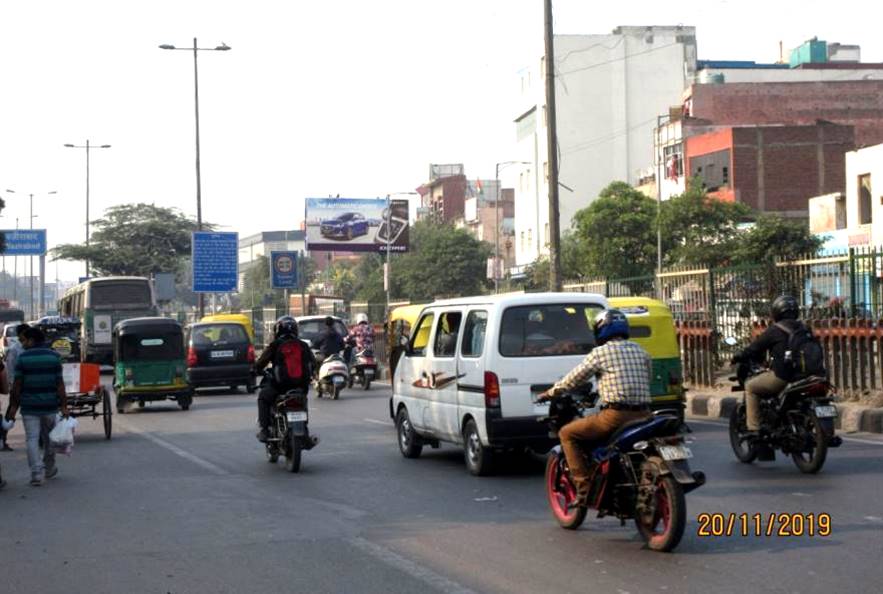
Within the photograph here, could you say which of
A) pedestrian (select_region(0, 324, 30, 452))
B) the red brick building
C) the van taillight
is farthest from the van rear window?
the red brick building

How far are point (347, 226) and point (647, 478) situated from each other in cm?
6345

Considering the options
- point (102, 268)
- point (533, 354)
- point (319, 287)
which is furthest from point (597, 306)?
point (319, 287)

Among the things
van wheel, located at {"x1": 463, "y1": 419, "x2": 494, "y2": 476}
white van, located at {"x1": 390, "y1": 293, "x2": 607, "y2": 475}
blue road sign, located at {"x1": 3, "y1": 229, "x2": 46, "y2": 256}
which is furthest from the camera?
blue road sign, located at {"x1": 3, "y1": 229, "x2": 46, "y2": 256}

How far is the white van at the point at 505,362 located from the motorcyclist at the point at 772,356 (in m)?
1.59

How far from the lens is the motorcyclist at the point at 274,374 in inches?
580

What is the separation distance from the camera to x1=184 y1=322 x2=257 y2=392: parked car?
104 feet

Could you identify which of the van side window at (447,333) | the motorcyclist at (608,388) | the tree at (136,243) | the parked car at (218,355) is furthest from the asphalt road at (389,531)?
the tree at (136,243)

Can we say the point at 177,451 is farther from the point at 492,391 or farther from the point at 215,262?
the point at 215,262

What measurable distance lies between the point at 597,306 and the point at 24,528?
230 inches

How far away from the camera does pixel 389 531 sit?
9.95 metres

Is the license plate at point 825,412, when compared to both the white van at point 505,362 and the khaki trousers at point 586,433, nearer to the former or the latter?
the white van at point 505,362

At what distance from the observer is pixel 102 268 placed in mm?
76875

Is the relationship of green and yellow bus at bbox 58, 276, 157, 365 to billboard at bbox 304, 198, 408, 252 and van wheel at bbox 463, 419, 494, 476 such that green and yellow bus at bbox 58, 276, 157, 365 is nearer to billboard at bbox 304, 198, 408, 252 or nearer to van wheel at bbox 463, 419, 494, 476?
billboard at bbox 304, 198, 408, 252

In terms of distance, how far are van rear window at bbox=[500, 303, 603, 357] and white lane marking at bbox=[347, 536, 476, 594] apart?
3640 millimetres
